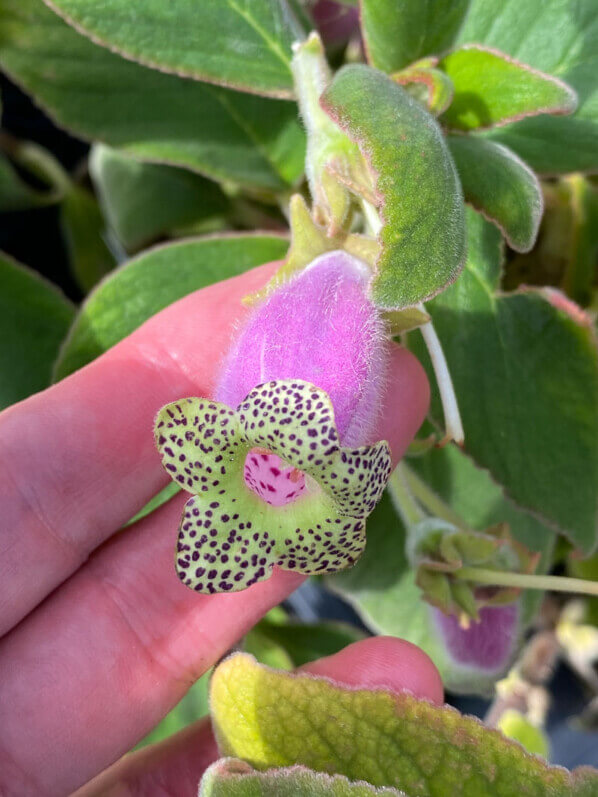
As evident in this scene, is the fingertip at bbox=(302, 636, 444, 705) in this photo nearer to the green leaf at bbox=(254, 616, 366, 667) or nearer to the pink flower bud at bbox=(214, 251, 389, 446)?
the pink flower bud at bbox=(214, 251, 389, 446)

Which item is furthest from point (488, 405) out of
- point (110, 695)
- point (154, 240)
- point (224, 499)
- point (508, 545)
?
point (154, 240)

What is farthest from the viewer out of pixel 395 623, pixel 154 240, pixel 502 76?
pixel 154 240

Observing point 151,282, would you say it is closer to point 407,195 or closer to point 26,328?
point 26,328

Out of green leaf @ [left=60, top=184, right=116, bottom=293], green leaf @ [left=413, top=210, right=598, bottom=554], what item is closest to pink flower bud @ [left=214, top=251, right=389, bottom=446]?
green leaf @ [left=413, top=210, right=598, bottom=554]

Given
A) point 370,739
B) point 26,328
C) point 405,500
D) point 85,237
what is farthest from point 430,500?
point 85,237

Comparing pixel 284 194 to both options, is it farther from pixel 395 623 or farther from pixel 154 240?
pixel 395 623

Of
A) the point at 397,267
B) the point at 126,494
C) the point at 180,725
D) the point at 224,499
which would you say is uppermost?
the point at 397,267
